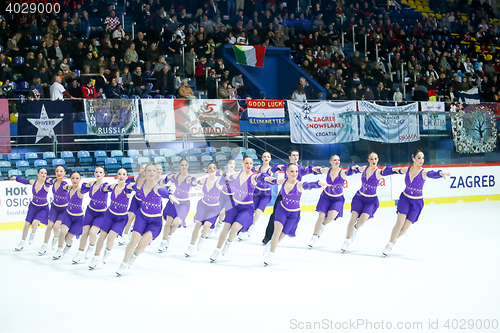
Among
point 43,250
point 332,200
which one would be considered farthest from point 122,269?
point 332,200

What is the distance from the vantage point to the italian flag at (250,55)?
1911 cm

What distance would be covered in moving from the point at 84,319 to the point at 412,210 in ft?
18.0

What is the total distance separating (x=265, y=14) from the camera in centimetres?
2059

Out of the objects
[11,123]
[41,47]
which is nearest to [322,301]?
[11,123]

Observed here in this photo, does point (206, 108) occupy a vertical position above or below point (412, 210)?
above

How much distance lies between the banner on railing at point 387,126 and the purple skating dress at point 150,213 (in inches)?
391

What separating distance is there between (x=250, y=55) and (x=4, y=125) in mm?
9361

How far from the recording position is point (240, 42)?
19547 millimetres

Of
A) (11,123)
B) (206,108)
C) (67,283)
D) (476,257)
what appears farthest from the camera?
(206,108)

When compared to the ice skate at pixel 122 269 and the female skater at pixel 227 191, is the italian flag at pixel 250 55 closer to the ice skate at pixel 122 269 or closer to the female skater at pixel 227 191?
the female skater at pixel 227 191

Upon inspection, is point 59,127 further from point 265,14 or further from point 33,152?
point 265,14

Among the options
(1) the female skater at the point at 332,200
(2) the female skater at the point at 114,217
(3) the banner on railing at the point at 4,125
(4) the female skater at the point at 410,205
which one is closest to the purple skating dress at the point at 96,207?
(2) the female skater at the point at 114,217

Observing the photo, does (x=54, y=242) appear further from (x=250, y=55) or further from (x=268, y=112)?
(x=250, y=55)

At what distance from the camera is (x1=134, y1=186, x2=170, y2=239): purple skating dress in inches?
284
